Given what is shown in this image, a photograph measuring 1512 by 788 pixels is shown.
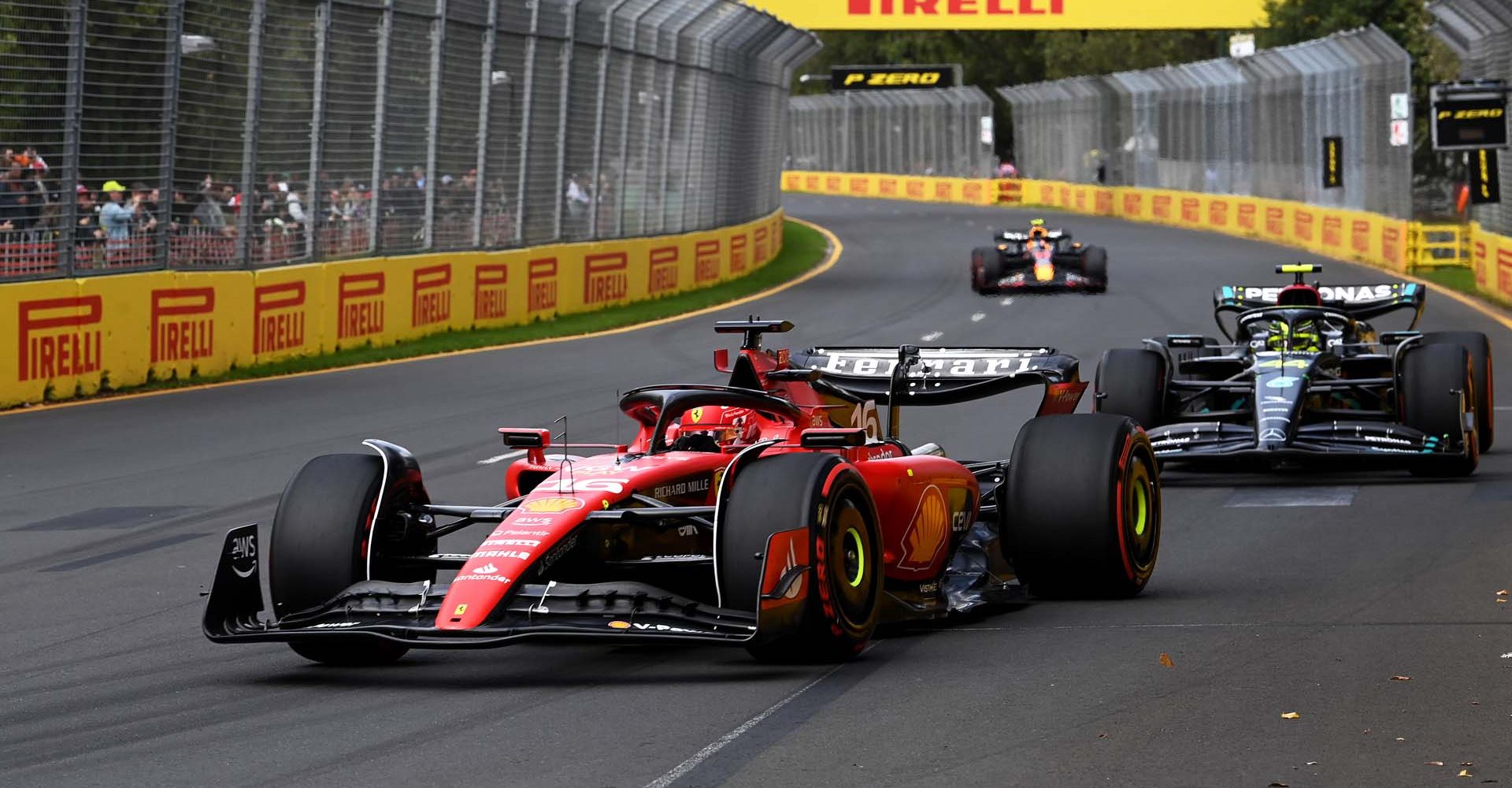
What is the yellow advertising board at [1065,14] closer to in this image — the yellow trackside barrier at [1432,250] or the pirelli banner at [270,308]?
the yellow trackside barrier at [1432,250]

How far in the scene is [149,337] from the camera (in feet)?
63.9

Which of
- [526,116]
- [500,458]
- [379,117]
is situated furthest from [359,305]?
[500,458]

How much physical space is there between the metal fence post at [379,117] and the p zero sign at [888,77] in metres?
66.1

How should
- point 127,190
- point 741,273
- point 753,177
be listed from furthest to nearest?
point 753,177
point 741,273
point 127,190

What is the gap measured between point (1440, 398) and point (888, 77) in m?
77.9

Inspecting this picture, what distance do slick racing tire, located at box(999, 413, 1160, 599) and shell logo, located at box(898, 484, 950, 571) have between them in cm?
28

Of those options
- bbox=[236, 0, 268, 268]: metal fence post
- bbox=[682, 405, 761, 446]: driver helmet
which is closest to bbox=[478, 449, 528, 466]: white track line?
bbox=[682, 405, 761, 446]: driver helmet

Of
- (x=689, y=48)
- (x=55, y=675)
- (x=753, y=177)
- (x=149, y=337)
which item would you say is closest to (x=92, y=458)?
(x=149, y=337)

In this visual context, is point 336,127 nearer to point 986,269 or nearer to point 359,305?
point 359,305

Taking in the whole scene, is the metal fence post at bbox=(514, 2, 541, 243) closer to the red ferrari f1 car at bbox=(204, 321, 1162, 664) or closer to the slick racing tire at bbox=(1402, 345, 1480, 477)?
the slick racing tire at bbox=(1402, 345, 1480, 477)

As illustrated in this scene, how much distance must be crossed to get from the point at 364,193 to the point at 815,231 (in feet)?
98.8

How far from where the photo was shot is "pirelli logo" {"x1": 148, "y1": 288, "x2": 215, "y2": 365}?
19578 millimetres

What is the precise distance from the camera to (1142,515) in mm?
9688

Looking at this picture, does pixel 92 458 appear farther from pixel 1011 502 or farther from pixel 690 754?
pixel 690 754
